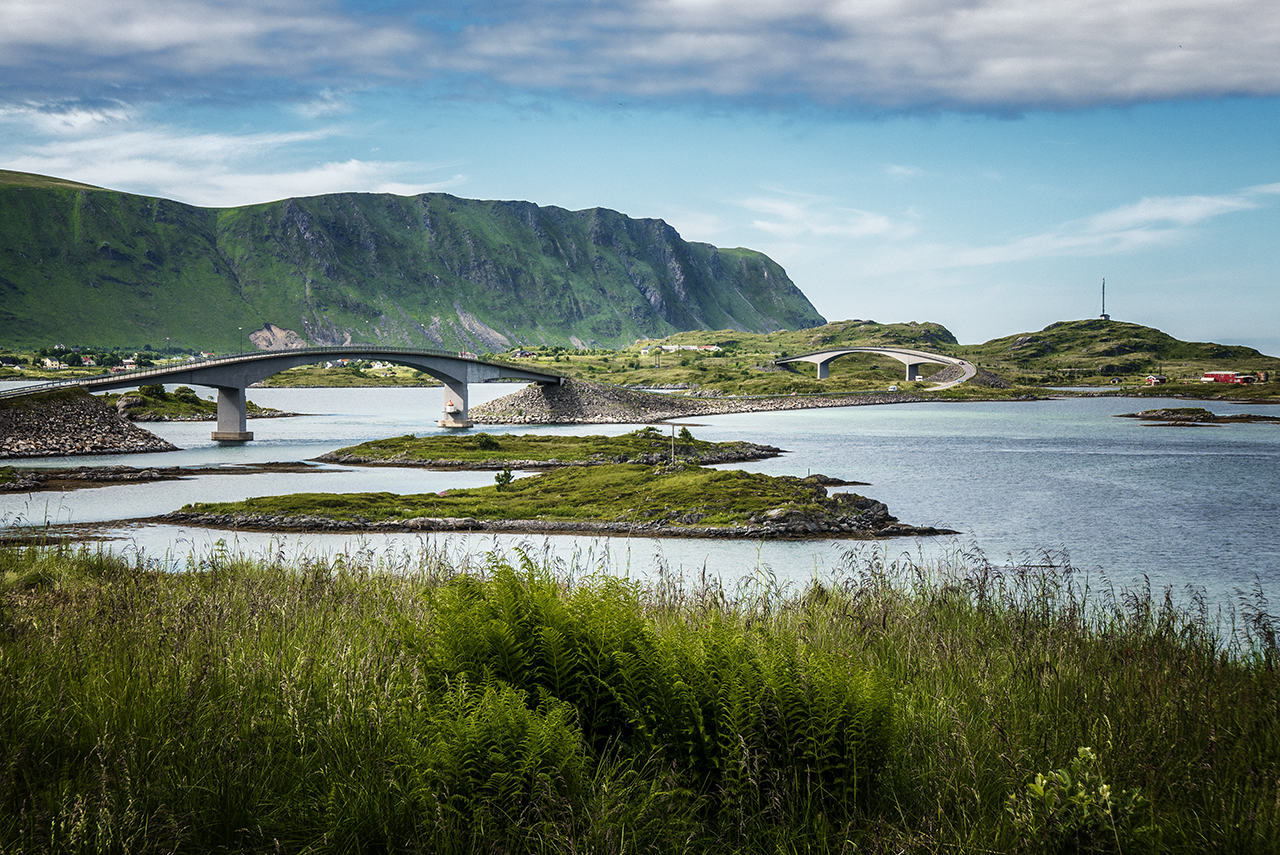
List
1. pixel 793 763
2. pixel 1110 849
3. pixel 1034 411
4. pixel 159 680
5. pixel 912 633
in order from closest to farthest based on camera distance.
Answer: pixel 1110 849, pixel 793 763, pixel 159 680, pixel 912 633, pixel 1034 411

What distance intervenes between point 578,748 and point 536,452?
199 ft

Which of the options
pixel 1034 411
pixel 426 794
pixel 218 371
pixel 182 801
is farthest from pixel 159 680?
pixel 1034 411

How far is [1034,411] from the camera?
128500mm

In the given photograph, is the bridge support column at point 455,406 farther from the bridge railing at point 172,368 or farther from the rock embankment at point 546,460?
the rock embankment at point 546,460

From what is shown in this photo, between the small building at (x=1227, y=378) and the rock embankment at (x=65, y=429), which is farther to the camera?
the small building at (x=1227, y=378)

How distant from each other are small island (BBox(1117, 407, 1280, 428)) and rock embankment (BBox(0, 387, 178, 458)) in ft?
329

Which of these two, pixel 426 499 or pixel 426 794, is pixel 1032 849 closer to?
pixel 426 794

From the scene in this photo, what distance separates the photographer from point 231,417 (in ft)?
260

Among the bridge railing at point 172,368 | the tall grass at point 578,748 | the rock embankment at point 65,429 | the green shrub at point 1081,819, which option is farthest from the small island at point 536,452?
the green shrub at point 1081,819

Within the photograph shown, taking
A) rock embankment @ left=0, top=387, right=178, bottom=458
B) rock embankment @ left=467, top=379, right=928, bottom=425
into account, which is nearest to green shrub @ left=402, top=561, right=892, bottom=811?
rock embankment @ left=0, top=387, right=178, bottom=458

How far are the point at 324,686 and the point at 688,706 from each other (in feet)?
7.67

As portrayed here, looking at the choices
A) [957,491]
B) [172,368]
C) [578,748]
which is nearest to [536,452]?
[957,491]

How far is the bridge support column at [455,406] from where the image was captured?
101 m

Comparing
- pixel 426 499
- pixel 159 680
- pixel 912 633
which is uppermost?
pixel 159 680
